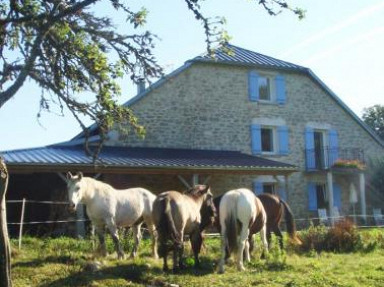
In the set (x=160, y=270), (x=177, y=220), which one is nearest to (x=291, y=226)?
(x=177, y=220)

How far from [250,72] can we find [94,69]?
15943 mm

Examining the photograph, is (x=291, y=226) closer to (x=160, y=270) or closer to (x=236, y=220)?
(x=236, y=220)

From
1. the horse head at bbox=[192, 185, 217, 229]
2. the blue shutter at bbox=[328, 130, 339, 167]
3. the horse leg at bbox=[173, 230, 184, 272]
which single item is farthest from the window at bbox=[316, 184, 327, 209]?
the horse leg at bbox=[173, 230, 184, 272]

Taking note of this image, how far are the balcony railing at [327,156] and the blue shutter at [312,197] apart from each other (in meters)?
0.77

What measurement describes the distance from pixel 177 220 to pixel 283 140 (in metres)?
15.0

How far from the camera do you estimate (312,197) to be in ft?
77.7

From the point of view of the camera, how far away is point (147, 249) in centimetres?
1191

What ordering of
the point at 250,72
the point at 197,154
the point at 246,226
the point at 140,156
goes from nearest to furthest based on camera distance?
the point at 246,226, the point at 140,156, the point at 197,154, the point at 250,72

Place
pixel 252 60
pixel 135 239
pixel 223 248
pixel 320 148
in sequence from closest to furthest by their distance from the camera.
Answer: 1. pixel 223 248
2. pixel 135 239
3. pixel 252 60
4. pixel 320 148

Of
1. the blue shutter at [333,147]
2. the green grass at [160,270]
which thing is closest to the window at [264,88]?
the blue shutter at [333,147]

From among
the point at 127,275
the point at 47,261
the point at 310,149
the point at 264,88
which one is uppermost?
the point at 264,88

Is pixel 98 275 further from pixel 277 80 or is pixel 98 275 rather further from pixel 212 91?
pixel 277 80

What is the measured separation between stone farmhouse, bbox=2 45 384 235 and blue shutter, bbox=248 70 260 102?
0.14ft

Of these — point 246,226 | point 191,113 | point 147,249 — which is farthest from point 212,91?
point 246,226
